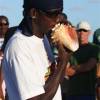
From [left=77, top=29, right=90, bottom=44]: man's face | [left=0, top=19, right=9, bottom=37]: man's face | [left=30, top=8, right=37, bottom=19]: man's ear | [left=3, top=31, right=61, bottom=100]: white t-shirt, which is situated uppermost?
[left=30, top=8, right=37, bottom=19]: man's ear

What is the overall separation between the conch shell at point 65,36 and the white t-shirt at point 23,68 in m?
0.26

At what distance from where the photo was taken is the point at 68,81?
8.60 m

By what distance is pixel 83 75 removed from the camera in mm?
8648

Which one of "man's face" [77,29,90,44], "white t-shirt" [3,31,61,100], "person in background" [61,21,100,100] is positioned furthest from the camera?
"man's face" [77,29,90,44]

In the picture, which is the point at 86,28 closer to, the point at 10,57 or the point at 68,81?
the point at 68,81

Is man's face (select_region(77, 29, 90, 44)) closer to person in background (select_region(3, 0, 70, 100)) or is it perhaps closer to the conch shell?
the conch shell

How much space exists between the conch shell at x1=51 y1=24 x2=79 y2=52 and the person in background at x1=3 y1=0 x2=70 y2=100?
6cm

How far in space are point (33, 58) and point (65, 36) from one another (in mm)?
521

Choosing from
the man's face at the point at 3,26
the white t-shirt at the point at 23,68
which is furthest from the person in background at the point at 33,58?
the man's face at the point at 3,26

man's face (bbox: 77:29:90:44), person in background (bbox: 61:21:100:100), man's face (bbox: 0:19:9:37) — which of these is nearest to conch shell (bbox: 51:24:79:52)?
person in background (bbox: 61:21:100:100)

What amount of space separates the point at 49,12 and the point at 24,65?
54cm

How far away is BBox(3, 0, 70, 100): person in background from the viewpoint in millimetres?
4102

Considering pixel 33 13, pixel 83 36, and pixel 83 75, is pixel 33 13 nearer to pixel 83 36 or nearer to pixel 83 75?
pixel 83 75

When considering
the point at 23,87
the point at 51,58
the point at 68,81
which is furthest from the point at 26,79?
the point at 68,81
